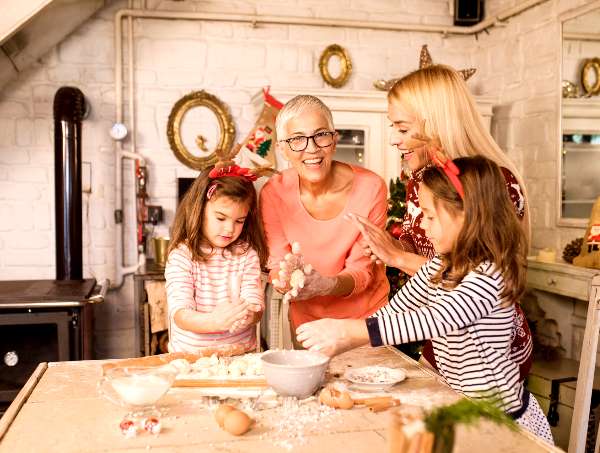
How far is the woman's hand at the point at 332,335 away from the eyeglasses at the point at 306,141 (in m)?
0.80

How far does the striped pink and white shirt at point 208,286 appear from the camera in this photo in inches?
78.0

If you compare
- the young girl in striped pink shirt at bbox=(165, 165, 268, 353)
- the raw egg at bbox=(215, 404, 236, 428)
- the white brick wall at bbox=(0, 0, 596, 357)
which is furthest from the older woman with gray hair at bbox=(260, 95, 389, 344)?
the white brick wall at bbox=(0, 0, 596, 357)

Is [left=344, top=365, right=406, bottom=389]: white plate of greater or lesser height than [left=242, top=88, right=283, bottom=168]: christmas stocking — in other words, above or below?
below

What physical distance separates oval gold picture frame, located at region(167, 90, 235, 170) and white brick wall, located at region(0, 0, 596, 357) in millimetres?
68

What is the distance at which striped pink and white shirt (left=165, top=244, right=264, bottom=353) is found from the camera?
1.98 m

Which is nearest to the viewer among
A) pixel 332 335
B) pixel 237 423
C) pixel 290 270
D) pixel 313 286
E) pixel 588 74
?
pixel 237 423

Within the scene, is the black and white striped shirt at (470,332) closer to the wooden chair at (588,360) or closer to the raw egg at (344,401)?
the raw egg at (344,401)

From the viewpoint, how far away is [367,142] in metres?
3.71

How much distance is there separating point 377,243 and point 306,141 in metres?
0.42

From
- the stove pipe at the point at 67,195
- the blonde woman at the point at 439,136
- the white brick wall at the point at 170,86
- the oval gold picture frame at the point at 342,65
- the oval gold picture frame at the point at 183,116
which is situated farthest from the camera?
the oval gold picture frame at the point at 342,65

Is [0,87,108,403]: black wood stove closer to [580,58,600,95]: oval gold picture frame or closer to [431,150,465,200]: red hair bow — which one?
[431,150,465,200]: red hair bow

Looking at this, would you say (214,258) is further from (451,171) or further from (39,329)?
(39,329)

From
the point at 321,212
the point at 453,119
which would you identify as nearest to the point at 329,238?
the point at 321,212

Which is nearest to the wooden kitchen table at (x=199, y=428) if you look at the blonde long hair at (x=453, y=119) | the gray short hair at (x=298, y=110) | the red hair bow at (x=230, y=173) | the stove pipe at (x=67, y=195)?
the blonde long hair at (x=453, y=119)
